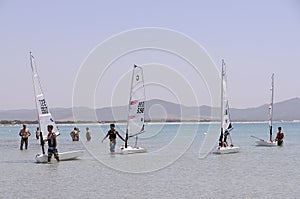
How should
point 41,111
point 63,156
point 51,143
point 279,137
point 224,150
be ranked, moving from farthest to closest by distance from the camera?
point 279,137, point 224,150, point 63,156, point 41,111, point 51,143

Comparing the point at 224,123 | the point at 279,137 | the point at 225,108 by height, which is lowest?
the point at 279,137

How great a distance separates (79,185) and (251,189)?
217 inches

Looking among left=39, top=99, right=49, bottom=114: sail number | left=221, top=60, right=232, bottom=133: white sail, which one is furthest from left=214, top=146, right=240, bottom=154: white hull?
left=39, top=99, right=49, bottom=114: sail number

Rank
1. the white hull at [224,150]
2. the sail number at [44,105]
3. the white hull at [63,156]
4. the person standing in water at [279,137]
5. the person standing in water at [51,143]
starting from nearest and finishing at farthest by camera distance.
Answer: the person standing in water at [51,143] → the sail number at [44,105] → the white hull at [63,156] → the white hull at [224,150] → the person standing in water at [279,137]

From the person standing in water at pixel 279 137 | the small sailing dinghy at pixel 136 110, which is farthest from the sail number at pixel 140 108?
the person standing in water at pixel 279 137

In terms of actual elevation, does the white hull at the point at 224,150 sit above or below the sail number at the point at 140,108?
below

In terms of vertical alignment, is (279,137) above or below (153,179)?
above

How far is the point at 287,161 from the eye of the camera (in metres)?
25.5

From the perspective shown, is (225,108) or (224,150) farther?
(225,108)

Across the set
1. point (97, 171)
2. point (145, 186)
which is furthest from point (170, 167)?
point (145, 186)

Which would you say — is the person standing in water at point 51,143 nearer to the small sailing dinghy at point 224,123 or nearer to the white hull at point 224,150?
the white hull at point 224,150

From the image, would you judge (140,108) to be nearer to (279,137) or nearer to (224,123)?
(224,123)

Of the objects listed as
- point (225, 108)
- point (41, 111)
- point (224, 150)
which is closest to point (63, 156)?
point (41, 111)

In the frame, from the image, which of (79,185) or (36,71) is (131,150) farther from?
(79,185)
